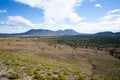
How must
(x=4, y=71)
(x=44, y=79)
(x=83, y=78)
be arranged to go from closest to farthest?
(x=44, y=79)
(x=4, y=71)
(x=83, y=78)

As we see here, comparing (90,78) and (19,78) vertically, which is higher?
(19,78)

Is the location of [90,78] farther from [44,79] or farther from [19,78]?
[19,78]

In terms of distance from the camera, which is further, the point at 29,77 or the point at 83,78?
the point at 83,78

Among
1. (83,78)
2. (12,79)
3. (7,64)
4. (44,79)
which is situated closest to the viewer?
(12,79)

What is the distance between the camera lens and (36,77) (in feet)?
43.6

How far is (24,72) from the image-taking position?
14.4 metres

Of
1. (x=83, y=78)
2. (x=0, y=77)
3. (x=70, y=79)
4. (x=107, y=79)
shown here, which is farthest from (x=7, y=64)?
(x=107, y=79)

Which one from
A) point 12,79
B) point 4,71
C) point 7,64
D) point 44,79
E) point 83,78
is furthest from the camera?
point 7,64

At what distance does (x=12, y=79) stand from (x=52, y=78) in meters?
3.51

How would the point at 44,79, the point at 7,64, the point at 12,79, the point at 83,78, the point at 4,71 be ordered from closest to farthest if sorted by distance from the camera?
the point at 12,79 → the point at 44,79 → the point at 4,71 → the point at 83,78 → the point at 7,64

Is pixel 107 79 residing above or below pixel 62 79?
below

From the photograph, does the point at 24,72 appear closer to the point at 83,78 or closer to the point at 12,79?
the point at 12,79

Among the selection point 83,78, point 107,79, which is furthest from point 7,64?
point 107,79

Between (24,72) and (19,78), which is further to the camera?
(24,72)
